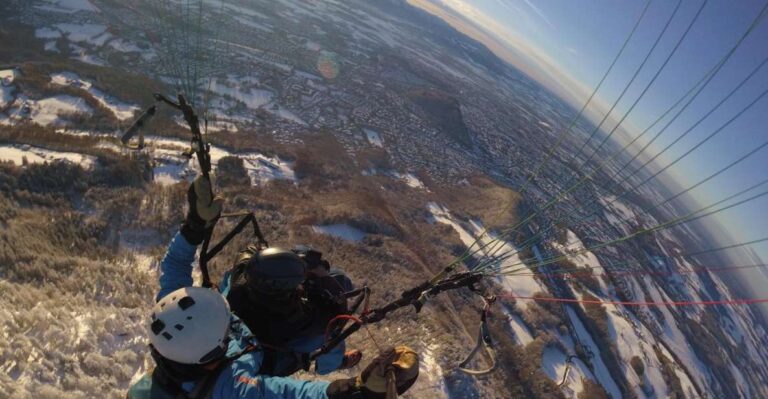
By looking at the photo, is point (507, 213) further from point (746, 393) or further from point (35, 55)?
point (35, 55)

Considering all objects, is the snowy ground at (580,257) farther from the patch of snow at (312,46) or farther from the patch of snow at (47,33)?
the patch of snow at (312,46)

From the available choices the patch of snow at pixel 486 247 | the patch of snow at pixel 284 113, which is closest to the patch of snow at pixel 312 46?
the patch of snow at pixel 284 113

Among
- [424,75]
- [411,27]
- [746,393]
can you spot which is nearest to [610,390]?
[746,393]

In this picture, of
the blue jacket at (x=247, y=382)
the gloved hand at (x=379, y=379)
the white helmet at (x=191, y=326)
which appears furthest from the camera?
the white helmet at (x=191, y=326)

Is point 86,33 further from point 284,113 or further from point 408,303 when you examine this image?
point 408,303

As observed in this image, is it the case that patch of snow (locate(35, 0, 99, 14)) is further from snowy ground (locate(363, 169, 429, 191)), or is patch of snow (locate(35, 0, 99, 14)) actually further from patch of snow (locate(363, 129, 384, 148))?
snowy ground (locate(363, 169, 429, 191))

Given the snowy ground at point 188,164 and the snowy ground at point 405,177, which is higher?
the snowy ground at point 188,164

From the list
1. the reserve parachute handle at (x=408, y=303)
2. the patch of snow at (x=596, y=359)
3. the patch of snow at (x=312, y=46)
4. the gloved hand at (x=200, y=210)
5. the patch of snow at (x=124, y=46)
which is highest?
the gloved hand at (x=200, y=210)
